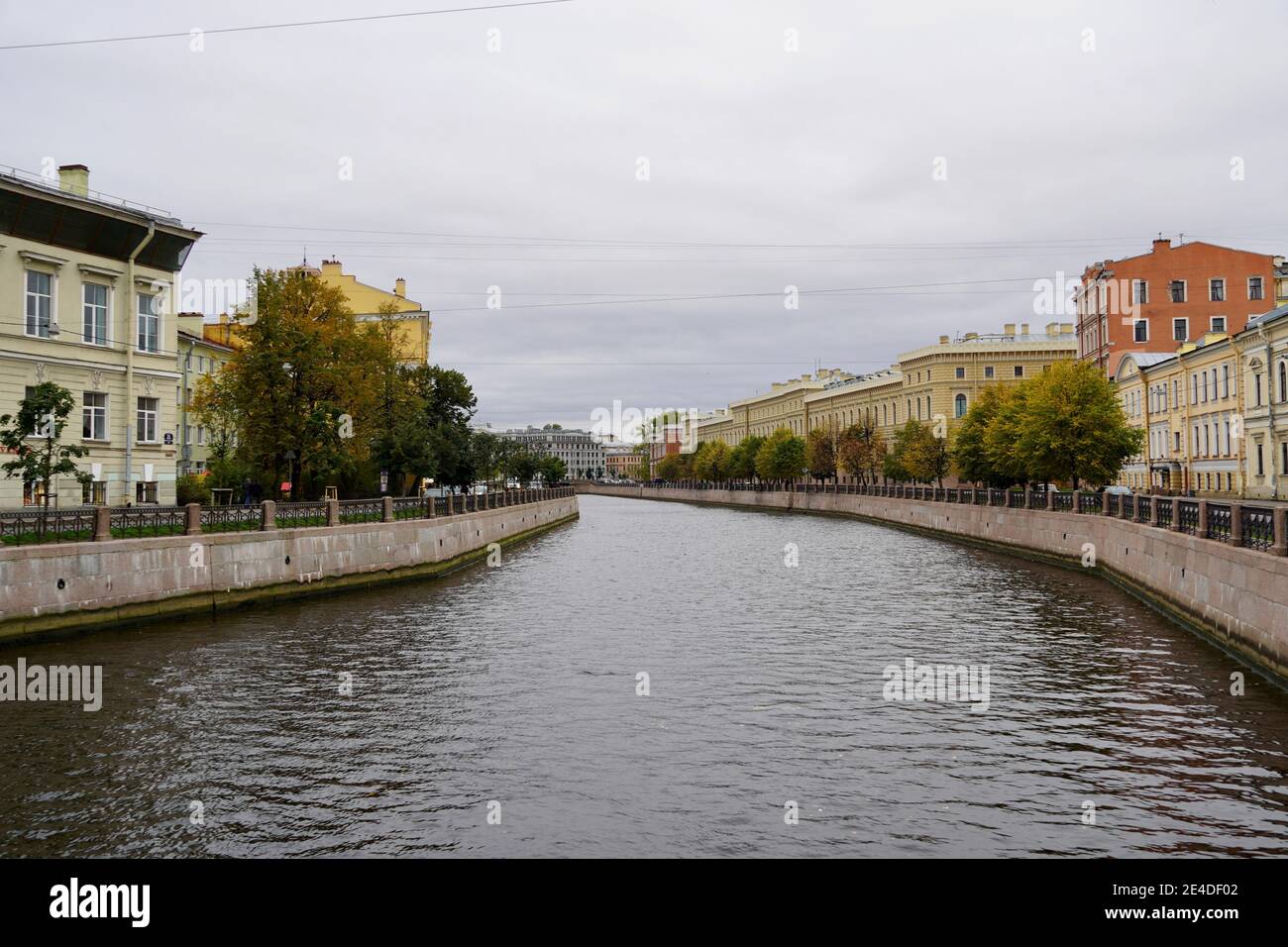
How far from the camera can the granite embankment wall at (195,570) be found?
62.7 ft

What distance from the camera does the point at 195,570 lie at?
2311 cm

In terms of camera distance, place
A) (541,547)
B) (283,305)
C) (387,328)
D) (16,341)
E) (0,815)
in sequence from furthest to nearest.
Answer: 1. (387,328)
2. (541,547)
3. (283,305)
4. (16,341)
5. (0,815)

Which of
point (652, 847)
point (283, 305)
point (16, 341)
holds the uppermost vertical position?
point (283, 305)

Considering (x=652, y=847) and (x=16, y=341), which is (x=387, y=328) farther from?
(x=652, y=847)

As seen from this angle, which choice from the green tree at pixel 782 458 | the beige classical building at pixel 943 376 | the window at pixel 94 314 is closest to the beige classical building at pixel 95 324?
the window at pixel 94 314

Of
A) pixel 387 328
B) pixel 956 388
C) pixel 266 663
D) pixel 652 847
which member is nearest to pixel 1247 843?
pixel 652 847

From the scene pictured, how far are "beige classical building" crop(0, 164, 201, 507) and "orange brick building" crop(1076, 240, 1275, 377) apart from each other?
56263 mm

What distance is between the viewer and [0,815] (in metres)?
9.78

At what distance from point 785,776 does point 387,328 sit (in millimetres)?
47556

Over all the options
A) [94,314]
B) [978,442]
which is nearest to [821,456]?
[978,442]

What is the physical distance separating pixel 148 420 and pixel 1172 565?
107 ft

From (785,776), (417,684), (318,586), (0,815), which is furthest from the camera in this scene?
(318,586)

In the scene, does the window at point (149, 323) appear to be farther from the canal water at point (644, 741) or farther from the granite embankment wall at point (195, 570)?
the canal water at point (644, 741)

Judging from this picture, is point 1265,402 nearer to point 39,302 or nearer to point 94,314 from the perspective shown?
point 94,314
